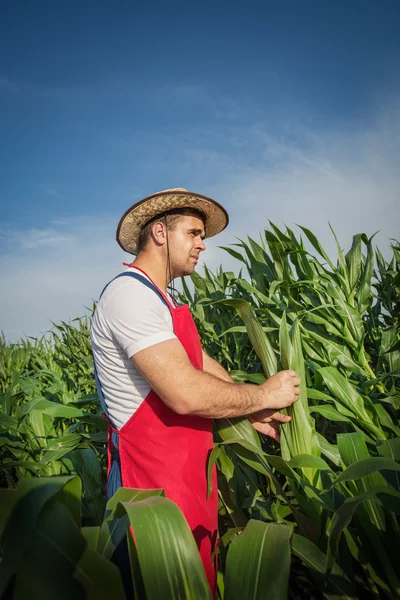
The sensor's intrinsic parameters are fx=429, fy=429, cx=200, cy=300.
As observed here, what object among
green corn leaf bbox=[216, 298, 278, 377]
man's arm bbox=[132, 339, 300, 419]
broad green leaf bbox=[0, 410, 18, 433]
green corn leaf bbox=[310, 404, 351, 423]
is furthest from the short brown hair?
broad green leaf bbox=[0, 410, 18, 433]

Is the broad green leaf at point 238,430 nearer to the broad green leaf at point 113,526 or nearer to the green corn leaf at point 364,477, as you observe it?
the green corn leaf at point 364,477

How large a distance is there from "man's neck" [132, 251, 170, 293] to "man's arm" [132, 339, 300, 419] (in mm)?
409

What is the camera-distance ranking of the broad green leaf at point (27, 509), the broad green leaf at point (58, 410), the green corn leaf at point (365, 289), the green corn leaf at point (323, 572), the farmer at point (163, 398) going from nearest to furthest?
1. the broad green leaf at point (27, 509)
2. the green corn leaf at point (323, 572)
3. the farmer at point (163, 398)
4. the green corn leaf at point (365, 289)
5. the broad green leaf at point (58, 410)

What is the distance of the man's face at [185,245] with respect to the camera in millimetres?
1672

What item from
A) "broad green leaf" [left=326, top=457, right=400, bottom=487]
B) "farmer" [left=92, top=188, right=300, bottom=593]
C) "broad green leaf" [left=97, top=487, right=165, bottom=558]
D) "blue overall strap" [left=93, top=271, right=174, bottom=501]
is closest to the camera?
"broad green leaf" [left=97, top=487, right=165, bottom=558]

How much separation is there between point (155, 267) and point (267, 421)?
2.32 ft

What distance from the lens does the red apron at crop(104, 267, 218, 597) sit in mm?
1396

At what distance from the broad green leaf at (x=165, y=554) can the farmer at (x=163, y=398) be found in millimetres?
549

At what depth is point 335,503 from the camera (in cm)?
119

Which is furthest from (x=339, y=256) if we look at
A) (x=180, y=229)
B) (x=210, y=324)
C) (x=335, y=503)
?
(x=335, y=503)

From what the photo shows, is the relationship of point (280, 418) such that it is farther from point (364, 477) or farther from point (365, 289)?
point (365, 289)

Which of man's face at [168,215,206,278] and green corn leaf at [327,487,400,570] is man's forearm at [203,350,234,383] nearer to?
man's face at [168,215,206,278]

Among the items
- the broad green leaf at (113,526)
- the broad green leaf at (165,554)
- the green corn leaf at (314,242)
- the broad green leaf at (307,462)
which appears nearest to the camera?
the broad green leaf at (165,554)

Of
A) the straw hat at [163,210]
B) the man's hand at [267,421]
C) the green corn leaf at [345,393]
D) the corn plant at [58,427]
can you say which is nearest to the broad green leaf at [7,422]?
the corn plant at [58,427]
